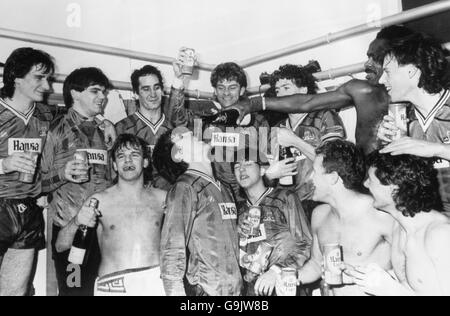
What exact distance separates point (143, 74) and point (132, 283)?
1.14 m

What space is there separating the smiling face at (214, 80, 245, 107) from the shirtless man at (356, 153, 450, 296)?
879 mm

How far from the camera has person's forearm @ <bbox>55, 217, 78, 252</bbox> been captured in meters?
2.68

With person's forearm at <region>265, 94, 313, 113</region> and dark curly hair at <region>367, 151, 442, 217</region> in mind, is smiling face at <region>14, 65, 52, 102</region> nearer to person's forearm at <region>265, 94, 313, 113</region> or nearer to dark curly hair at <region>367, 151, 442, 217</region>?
person's forearm at <region>265, 94, 313, 113</region>

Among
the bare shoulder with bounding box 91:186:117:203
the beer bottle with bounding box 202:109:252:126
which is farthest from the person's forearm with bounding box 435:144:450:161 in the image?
the bare shoulder with bounding box 91:186:117:203

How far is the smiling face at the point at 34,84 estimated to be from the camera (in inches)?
110

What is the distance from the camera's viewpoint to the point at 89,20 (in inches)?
118

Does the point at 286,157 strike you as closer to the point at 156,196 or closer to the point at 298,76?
the point at 298,76

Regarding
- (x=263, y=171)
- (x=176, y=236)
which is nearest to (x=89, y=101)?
(x=176, y=236)

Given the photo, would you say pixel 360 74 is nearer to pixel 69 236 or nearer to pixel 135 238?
pixel 135 238

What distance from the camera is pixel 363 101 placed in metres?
2.64

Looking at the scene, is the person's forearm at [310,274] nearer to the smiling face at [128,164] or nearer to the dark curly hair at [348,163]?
the dark curly hair at [348,163]
